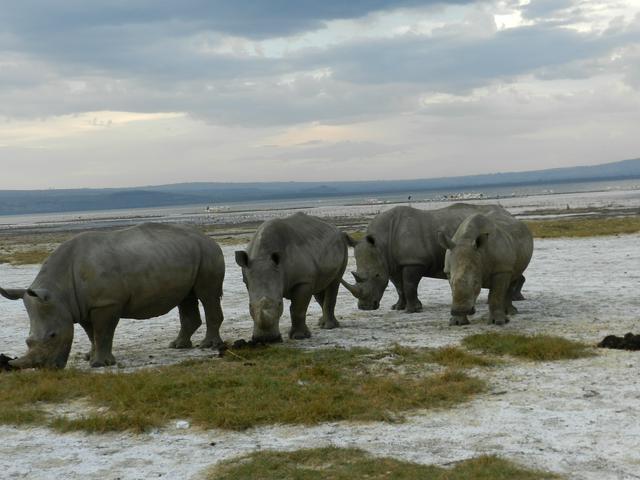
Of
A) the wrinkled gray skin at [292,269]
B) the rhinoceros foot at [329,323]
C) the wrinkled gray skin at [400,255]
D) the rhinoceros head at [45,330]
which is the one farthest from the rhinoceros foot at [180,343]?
the wrinkled gray skin at [400,255]

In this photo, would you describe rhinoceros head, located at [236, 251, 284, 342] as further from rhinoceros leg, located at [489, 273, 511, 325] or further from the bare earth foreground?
rhinoceros leg, located at [489, 273, 511, 325]

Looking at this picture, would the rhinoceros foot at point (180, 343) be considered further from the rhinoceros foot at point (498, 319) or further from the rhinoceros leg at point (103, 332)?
the rhinoceros foot at point (498, 319)

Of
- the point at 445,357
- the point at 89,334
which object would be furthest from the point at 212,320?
the point at 445,357

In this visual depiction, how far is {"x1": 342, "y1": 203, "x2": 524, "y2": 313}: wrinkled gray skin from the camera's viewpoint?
15.6 m

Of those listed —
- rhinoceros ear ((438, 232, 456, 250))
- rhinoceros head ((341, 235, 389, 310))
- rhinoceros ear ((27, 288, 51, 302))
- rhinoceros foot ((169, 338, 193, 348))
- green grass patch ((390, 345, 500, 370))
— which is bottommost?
rhinoceros foot ((169, 338, 193, 348))

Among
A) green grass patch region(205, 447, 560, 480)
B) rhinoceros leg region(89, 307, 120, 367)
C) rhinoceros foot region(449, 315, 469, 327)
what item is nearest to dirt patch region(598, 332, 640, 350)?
rhinoceros foot region(449, 315, 469, 327)

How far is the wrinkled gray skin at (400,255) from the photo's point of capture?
15.6 meters

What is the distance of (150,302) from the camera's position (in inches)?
462

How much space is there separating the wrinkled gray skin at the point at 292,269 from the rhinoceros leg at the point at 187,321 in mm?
1163

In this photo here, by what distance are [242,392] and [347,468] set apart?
107 inches

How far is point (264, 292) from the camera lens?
11727 millimetres

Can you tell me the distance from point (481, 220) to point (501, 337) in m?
2.88

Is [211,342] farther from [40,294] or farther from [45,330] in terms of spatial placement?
[40,294]

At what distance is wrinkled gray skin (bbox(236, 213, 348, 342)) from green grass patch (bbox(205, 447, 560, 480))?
500 cm
